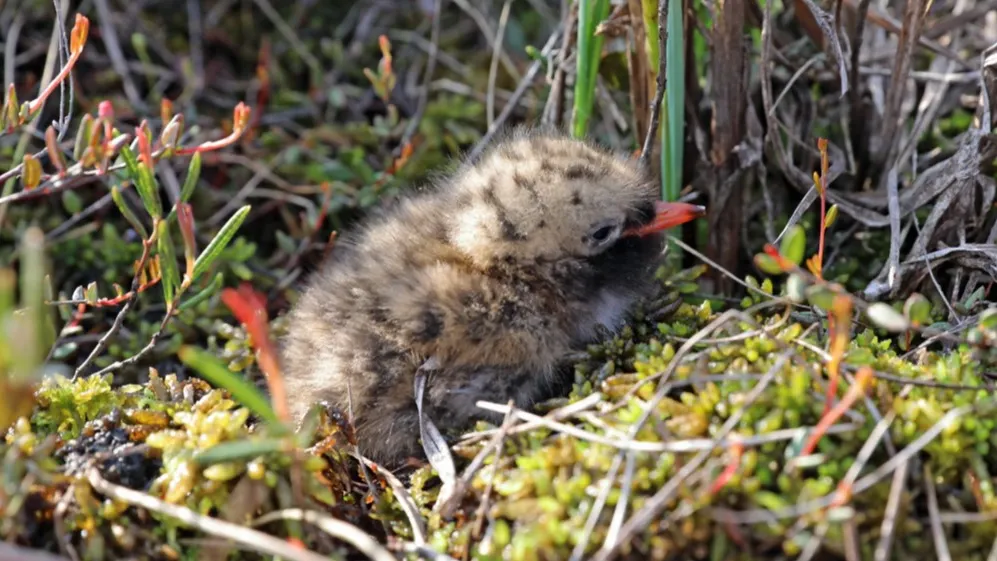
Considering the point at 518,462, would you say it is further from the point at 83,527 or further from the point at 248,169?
the point at 248,169

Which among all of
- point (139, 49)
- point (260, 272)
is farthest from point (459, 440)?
point (139, 49)

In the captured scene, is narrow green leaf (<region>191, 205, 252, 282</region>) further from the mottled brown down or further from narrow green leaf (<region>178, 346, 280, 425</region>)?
narrow green leaf (<region>178, 346, 280, 425</region>)

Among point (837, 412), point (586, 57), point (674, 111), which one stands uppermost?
point (586, 57)

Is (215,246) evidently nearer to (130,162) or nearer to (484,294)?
(130,162)

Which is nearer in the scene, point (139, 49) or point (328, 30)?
point (139, 49)

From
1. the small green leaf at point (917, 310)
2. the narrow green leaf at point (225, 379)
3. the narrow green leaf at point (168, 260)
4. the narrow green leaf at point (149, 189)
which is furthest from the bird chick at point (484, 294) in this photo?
the small green leaf at point (917, 310)

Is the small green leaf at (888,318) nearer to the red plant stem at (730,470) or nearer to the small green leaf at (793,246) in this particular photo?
the small green leaf at (793,246)

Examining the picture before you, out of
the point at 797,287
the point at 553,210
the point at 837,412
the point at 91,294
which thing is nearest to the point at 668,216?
the point at 553,210

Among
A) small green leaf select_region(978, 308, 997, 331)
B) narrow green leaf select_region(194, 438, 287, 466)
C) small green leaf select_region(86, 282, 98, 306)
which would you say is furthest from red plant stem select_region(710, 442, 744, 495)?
small green leaf select_region(86, 282, 98, 306)
